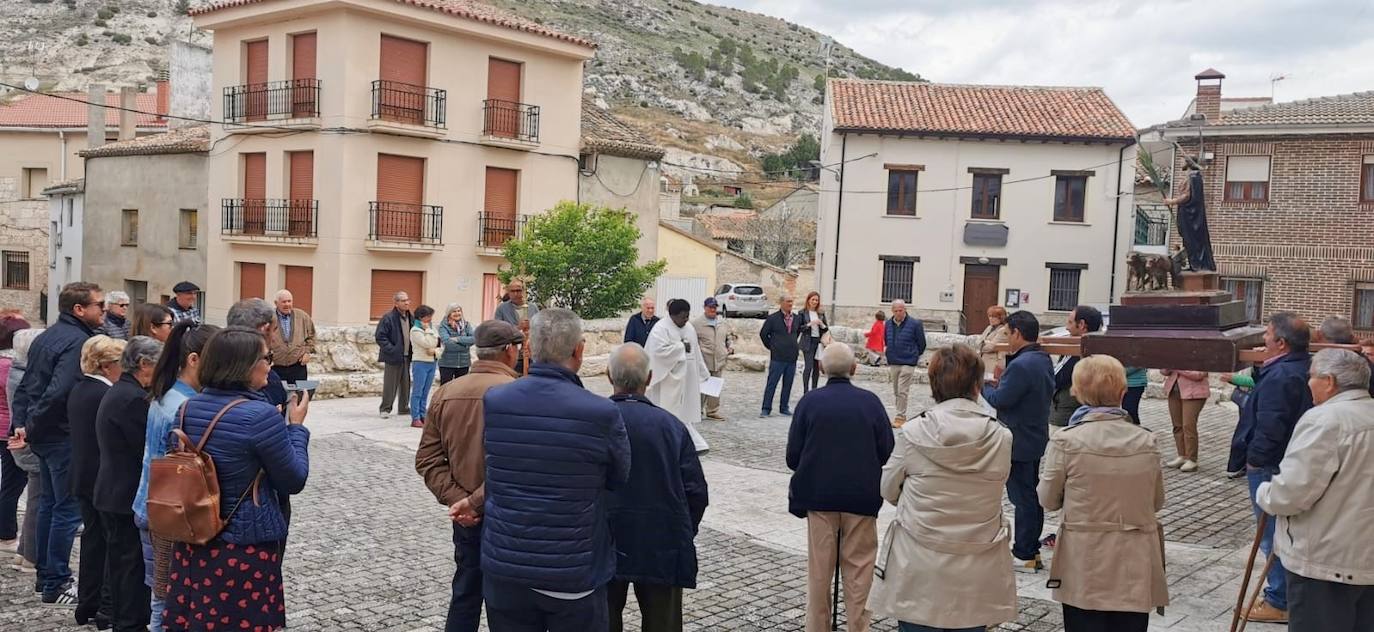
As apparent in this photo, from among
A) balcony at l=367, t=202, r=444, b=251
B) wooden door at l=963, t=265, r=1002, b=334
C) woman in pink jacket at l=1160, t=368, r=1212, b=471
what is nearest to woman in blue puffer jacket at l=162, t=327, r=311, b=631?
woman in pink jacket at l=1160, t=368, r=1212, b=471

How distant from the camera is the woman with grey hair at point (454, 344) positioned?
487 inches

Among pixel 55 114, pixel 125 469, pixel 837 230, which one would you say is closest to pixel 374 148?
pixel 837 230

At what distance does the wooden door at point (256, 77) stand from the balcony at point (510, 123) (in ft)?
17.8

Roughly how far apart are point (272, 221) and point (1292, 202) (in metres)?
24.5

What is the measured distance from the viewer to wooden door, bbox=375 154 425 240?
2575 centimetres

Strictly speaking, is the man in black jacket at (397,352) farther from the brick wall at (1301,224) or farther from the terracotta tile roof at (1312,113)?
the terracotta tile roof at (1312,113)

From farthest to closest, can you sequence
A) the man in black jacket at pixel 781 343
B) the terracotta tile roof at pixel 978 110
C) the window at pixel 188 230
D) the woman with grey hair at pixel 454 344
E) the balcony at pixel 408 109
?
1. the terracotta tile roof at pixel 978 110
2. the window at pixel 188 230
3. the balcony at pixel 408 109
4. the man in black jacket at pixel 781 343
5. the woman with grey hair at pixel 454 344

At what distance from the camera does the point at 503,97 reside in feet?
90.9

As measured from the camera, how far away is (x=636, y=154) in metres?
30.0

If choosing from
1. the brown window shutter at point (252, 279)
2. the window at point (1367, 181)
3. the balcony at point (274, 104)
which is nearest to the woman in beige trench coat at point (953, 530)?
the balcony at point (274, 104)

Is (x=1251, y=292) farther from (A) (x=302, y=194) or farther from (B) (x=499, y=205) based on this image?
(A) (x=302, y=194)

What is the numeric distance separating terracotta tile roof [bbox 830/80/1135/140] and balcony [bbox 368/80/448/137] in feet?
38.4

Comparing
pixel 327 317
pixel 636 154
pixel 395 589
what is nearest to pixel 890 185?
pixel 636 154

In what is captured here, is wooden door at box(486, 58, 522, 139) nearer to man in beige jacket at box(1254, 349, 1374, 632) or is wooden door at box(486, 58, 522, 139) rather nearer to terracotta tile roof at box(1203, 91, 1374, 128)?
terracotta tile roof at box(1203, 91, 1374, 128)
